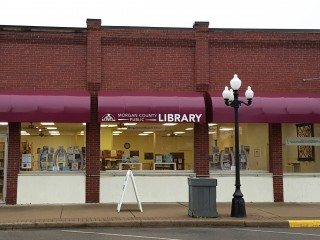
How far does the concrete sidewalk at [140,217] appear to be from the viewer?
45.2 feet

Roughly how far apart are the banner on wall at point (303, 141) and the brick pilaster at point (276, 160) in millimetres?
503

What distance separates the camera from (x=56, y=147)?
19109 mm

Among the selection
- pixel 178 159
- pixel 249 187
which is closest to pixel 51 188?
pixel 178 159

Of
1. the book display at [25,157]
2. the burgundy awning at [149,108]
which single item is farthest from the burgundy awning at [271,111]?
the book display at [25,157]

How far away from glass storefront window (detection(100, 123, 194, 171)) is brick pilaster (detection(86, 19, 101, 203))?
2.49 ft

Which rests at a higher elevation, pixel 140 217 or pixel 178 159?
pixel 178 159

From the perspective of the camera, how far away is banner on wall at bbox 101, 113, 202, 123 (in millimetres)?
17984

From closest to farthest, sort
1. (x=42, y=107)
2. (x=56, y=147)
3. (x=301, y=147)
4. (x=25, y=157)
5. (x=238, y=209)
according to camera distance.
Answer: (x=238, y=209) < (x=42, y=107) < (x=25, y=157) < (x=56, y=147) < (x=301, y=147)

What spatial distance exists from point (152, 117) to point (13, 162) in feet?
17.9

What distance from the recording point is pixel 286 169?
1975cm

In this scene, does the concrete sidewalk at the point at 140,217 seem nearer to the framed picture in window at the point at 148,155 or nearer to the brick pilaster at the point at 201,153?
the brick pilaster at the point at 201,153

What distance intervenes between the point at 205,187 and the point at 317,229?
3.38 metres

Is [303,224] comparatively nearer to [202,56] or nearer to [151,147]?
[151,147]

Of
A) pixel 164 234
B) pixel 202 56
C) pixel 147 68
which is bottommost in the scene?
pixel 164 234
